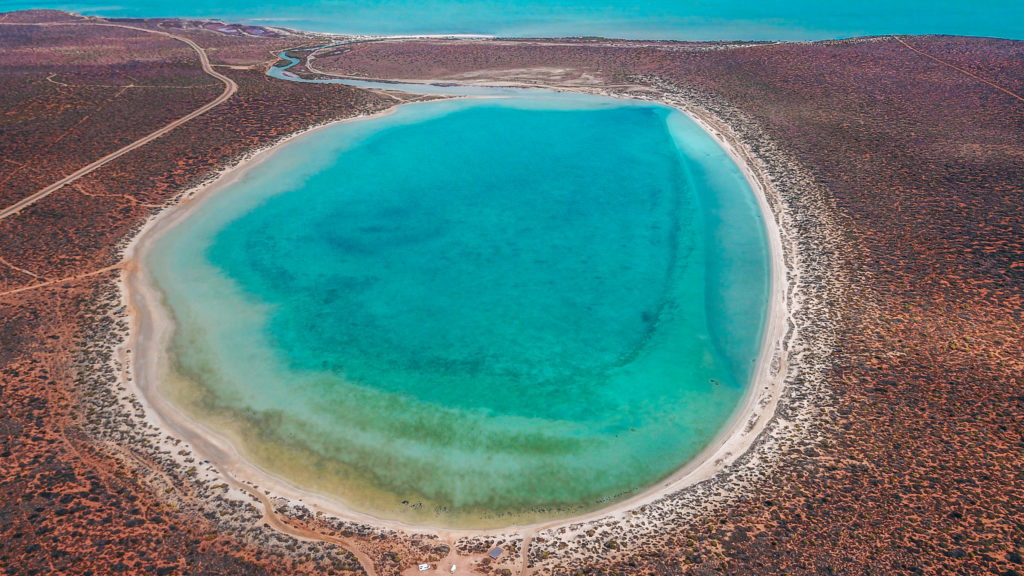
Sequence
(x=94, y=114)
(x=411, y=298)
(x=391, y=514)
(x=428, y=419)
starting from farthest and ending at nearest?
(x=94, y=114)
(x=411, y=298)
(x=428, y=419)
(x=391, y=514)

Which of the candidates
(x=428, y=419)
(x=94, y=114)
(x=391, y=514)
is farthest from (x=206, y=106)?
(x=391, y=514)

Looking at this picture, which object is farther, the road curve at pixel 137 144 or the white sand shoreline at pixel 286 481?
the road curve at pixel 137 144

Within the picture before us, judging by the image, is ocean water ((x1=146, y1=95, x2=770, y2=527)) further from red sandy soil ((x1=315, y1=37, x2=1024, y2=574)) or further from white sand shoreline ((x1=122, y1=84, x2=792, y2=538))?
red sandy soil ((x1=315, y1=37, x2=1024, y2=574))

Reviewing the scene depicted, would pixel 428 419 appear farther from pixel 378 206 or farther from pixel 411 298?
pixel 378 206

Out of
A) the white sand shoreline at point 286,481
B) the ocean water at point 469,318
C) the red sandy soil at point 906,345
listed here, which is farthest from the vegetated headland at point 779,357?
the ocean water at point 469,318

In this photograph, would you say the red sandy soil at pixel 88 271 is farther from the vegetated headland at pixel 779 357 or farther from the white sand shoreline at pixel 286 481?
the white sand shoreline at pixel 286 481
